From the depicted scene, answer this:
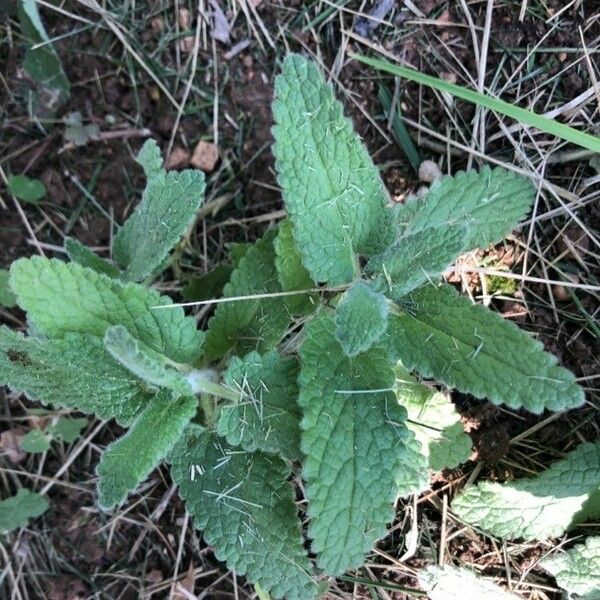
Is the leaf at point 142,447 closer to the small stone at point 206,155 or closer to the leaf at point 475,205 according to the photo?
the leaf at point 475,205

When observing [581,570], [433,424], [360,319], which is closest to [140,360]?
[360,319]

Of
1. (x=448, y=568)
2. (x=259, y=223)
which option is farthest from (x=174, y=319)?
(x=448, y=568)

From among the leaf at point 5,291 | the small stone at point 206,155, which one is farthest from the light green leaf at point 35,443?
the small stone at point 206,155

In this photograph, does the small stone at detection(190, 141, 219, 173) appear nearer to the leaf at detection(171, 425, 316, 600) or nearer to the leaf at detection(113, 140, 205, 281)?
the leaf at detection(113, 140, 205, 281)

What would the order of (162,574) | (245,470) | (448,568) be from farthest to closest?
(162,574)
(448,568)
(245,470)

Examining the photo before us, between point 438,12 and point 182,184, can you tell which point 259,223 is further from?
point 438,12

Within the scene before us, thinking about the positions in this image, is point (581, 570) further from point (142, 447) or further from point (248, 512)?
point (142, 447)

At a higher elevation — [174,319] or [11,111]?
[11,111]
